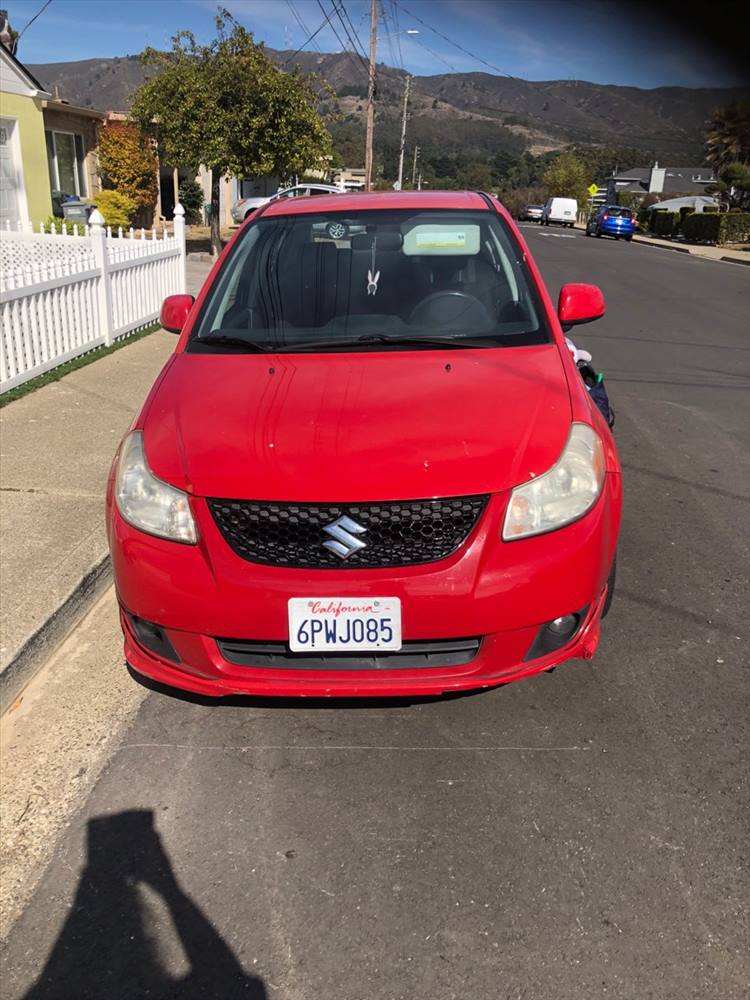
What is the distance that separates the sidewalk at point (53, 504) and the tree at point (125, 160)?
1650 cm

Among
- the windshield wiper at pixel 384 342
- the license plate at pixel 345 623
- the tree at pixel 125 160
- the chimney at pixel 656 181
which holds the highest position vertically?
the chimney at pixel 656 181

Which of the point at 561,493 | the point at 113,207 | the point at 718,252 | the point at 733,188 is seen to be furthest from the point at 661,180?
the point at 561,493

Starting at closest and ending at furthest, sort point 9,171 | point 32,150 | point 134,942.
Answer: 1. point 134,942
2. point 9,171
3. point 32,150

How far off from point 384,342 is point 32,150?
14.9 m

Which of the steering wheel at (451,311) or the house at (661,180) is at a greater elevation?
the house at (661,180)

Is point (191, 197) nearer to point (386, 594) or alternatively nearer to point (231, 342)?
point (231, 342)

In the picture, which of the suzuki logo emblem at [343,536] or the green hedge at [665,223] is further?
the green hedge at [665,223]

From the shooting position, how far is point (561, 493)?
262cm

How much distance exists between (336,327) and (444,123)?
19400 cm

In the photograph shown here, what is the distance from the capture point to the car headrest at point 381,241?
3.95 metres

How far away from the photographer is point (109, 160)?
2166cm

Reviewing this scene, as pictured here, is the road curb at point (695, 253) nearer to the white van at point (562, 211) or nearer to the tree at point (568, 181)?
the white van at point (562, 211)

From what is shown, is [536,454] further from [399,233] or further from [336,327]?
[399,233]

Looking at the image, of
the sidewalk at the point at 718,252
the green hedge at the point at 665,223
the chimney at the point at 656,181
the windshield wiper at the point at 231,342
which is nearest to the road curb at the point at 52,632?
the windshield wiper at the point at 231,342
